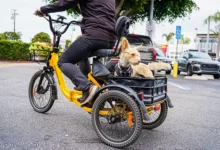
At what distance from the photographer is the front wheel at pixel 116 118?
329 cm

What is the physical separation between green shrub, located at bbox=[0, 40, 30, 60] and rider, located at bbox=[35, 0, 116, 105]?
826 inches

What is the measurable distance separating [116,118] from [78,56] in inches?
38.0

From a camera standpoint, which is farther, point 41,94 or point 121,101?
point 41,94

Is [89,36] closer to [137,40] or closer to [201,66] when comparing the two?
[137,40]

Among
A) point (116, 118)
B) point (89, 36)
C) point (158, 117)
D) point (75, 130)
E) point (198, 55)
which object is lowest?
point (75, 130)

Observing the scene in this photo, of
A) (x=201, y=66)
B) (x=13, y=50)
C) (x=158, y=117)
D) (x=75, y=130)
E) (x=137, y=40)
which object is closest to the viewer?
(x=75, y=130)

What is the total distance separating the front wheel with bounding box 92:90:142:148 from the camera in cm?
329

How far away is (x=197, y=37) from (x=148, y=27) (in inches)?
2790

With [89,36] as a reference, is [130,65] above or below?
below

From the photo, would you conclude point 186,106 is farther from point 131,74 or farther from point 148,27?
point 148,27

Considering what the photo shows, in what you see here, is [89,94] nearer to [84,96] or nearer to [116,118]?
[84,96]

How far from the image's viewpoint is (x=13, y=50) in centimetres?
2409

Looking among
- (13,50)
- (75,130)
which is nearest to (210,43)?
(13,50)

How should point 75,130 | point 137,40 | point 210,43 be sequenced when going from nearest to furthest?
point 75,130
point 137,40
point 210,43
